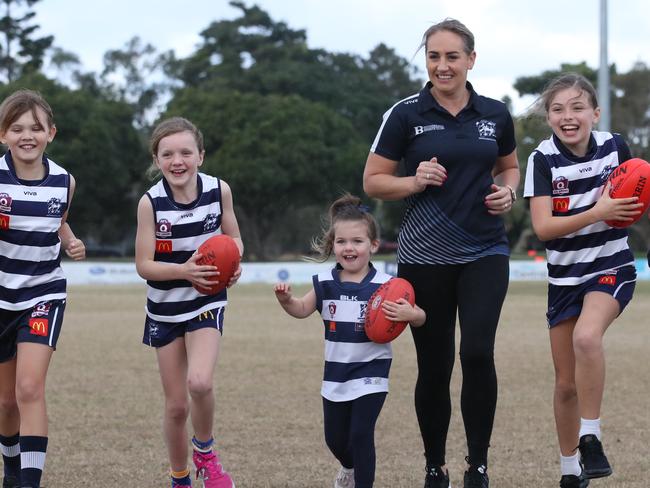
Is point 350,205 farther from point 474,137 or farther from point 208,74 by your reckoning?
point 208,74

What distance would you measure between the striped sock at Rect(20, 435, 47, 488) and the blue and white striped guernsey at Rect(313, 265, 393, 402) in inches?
57.9

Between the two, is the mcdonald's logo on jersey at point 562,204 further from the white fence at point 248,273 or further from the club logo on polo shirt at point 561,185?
the white fence at point 248,273

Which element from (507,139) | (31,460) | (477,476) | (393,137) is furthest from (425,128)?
(31,460)

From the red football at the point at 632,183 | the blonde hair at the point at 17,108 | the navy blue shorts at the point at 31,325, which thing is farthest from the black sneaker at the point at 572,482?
the blonde hair at the point at 17,108

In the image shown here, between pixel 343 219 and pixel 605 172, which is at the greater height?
pixel 605 172

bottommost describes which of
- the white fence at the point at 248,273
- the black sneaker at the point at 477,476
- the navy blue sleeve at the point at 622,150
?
the white fence at the point at 248,273

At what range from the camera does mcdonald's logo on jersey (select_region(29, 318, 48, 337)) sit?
5.55 m

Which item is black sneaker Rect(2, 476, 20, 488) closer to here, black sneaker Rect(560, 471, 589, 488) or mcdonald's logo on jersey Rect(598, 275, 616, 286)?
black sneaker Rect(560, 471, 589, 488)

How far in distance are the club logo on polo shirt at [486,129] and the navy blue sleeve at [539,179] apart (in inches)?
11.1

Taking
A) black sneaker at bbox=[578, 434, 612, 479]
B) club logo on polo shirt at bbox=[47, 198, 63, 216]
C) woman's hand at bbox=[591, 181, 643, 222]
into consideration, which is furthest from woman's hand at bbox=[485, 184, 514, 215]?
club logo on polo shirt at bbox=[47, 198, 63, 216]

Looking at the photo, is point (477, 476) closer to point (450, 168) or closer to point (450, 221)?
point (450, 221)

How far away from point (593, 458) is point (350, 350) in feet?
4.40

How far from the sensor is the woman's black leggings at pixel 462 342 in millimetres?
5414

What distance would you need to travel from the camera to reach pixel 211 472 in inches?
227
